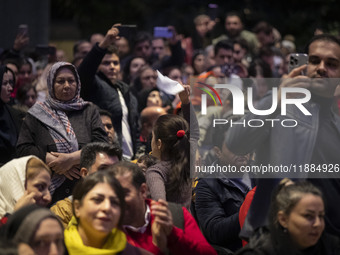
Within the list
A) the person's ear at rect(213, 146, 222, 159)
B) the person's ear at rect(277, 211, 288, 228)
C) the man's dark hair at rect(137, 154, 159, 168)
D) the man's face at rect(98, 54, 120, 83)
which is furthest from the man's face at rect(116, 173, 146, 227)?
the man's face at rect(98, 54, 120, 83)

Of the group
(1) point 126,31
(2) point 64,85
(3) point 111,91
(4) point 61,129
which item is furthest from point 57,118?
(3) point 111,91

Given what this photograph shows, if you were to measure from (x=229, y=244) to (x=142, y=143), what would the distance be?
3.01 m

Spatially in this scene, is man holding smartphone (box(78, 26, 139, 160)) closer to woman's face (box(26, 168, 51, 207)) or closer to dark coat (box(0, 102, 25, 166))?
dark coat (box(0, 102, 25, 166))

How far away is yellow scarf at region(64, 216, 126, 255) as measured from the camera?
4711mm

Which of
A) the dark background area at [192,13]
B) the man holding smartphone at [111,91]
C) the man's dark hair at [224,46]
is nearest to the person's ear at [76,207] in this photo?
the man holding smartphone at [111,91]

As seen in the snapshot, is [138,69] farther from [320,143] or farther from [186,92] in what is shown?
[320,143]

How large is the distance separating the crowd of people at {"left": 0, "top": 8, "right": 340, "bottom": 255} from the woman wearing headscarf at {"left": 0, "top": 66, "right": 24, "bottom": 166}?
1cm

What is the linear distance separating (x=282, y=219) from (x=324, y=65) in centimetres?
95

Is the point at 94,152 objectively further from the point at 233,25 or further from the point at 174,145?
the point at 233,25

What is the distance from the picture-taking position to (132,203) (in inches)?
201

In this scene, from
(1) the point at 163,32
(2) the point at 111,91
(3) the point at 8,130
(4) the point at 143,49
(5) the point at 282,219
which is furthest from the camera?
(4) the point at 143,49

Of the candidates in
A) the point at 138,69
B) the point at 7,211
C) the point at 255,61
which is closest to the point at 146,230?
the point at 7,211

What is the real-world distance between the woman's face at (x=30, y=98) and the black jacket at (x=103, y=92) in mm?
1287

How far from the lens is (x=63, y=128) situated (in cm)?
681
